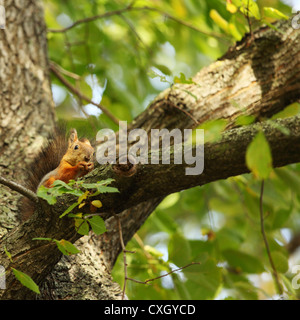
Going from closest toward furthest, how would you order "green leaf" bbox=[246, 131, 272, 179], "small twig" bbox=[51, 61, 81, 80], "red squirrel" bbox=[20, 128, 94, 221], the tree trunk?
"green leaf" bbox=[246, 131, 272, 179] < the tree trunk < "red squirrel" bbox=[20, 128, 94, 221] < "small twig" bbox=[51, 61, 81, 80]

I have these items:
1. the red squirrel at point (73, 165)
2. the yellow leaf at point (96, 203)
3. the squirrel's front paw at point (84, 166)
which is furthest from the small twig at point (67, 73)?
the yellow leaf at point (96, 203)

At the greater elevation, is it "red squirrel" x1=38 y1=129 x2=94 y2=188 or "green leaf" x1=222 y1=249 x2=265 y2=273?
"red squirrel" x1=38 y1=129 x2=94 y2=188

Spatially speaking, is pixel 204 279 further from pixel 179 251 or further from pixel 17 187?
pixel 17 187

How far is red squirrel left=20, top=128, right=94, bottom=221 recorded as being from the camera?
1.79 meters

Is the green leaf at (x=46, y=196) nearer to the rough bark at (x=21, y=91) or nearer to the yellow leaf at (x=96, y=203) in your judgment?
the yellow leaf at (x=96, y=203)

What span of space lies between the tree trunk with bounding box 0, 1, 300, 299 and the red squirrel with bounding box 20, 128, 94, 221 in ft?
0.29

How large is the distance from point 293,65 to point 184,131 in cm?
60

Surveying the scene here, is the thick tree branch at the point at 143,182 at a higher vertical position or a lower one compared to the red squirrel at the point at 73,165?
lower

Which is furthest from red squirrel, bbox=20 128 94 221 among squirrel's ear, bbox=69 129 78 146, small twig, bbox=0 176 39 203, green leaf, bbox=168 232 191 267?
green leaf, bbox=168 232 191 267

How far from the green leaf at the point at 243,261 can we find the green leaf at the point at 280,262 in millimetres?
182

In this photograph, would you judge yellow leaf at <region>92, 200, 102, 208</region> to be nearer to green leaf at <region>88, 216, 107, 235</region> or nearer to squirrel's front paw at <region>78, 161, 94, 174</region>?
green leaf at <region>88, 216, 107, 235</region>

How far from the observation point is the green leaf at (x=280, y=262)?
2059 mm

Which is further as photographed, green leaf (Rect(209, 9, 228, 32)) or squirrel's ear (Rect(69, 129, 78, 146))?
green leaf (Rect(209, 9, 228, 32))

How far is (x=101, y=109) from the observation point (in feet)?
8.02
